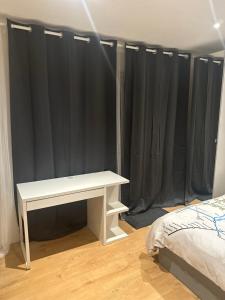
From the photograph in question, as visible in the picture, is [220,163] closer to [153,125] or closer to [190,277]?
[153,125]

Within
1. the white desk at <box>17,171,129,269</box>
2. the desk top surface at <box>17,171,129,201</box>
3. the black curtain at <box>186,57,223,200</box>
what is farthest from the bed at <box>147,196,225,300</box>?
the black curtain at <box>186,57,223,200</box>

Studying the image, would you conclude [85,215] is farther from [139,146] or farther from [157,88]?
[157,88]

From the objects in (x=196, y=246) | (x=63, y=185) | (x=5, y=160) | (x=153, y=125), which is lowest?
(x=196, y=246)

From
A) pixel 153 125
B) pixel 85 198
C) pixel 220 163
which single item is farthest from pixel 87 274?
pixel 220 163

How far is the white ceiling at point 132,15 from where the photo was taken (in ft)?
5.98

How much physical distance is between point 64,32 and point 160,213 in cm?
251

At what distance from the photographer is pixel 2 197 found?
90.4 inches

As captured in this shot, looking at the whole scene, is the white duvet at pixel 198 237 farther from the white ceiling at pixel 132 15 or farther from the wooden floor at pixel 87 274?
the white ceiling at pixel 132 15

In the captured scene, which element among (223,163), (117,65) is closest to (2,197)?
(117,65)

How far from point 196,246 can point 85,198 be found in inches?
42.8

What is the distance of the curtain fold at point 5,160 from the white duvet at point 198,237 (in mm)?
1465

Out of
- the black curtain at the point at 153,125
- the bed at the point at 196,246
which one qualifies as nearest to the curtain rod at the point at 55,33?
the black curtain at the point at 153,125

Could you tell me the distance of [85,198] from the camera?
2273 mm

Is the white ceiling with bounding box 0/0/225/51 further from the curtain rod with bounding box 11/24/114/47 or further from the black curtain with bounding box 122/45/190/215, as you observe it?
the black curtain with bounding box 122/45/190/215
